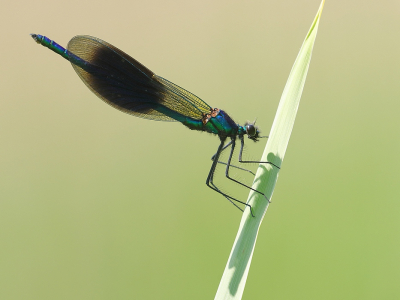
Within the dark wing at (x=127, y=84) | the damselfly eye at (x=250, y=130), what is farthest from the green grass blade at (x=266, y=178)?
the dark wing at (x=127, y=84)

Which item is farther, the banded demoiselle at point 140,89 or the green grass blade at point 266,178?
the banded demoiselle at point 140,89

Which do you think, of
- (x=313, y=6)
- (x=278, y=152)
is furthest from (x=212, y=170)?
(x=313, y=6)

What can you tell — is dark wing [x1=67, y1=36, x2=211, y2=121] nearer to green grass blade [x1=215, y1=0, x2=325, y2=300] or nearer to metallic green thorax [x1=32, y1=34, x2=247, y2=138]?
metallic green thorax [x1=32, y1=34, x2=247, y2=138]

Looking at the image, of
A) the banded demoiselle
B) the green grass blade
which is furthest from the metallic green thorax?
the green grass blade

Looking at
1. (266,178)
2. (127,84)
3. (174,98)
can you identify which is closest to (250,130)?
(174,98)

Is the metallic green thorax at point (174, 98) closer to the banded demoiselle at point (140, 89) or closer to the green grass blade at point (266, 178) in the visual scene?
the banded demoiselle at point (140, 89)
